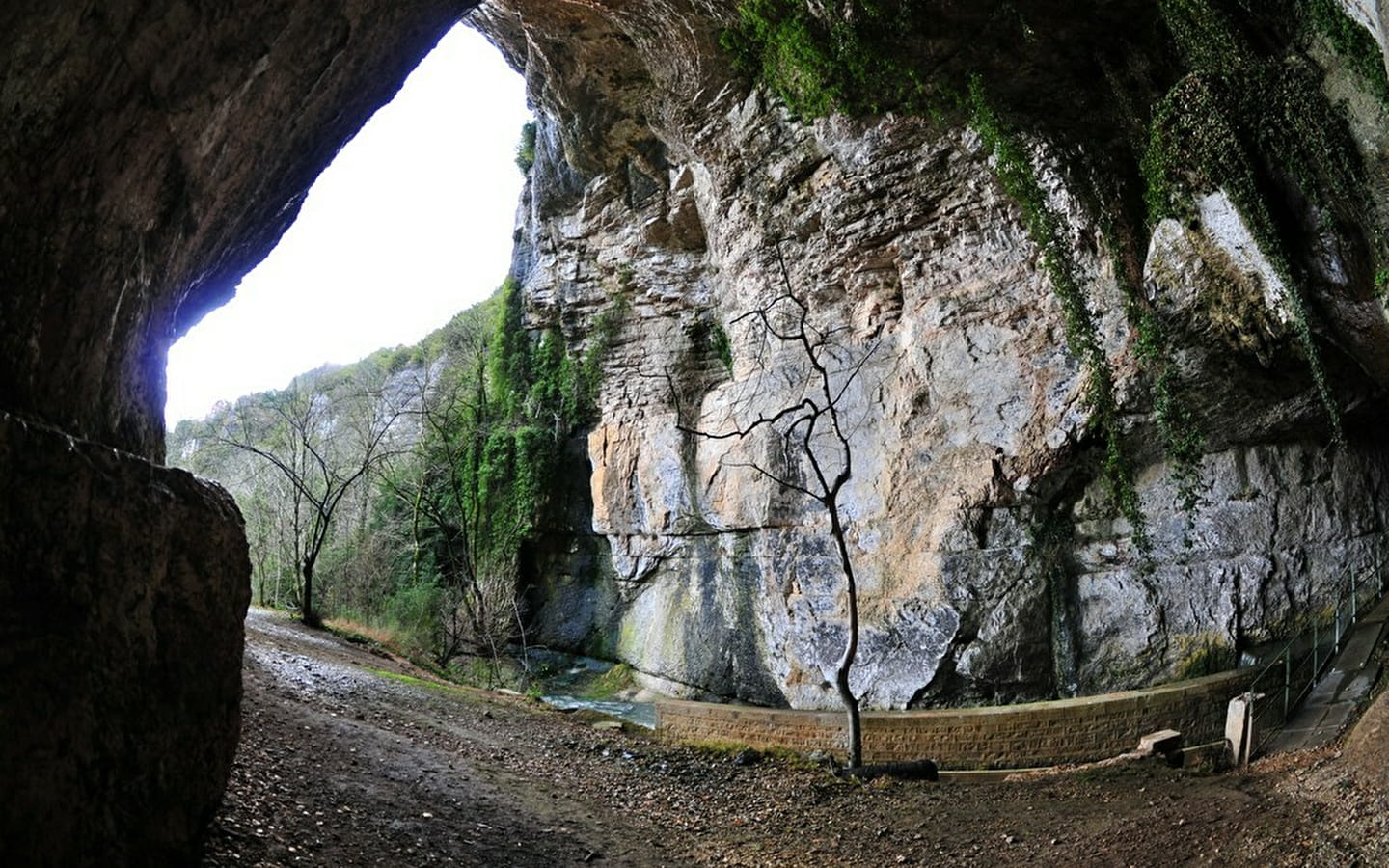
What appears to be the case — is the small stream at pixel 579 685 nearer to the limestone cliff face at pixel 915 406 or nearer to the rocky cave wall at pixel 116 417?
the limestone cliff face at pixel 915 406

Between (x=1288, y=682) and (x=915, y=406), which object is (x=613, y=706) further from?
(x=1288, y=682)

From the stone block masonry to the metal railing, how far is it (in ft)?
1.14

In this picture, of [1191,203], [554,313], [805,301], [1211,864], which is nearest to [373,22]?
[1211,864]

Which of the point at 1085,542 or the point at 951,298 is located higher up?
the point at 951,298

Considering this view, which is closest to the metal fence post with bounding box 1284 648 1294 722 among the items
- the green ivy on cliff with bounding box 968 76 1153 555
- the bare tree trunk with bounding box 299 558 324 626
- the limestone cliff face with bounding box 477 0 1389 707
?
the limestone cliff face with bounding box 477 0 1389 707

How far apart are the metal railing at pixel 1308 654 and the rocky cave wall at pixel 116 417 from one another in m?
9.52

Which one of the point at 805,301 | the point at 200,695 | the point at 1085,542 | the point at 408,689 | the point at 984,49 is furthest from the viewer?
the point at 805,301

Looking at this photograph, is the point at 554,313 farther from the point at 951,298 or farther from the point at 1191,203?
the point at 1191,203

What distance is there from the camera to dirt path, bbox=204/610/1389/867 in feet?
17.2

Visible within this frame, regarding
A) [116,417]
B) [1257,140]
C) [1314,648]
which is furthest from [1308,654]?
[116,417]

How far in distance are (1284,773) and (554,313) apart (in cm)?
1675

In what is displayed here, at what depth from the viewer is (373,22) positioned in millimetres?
4934

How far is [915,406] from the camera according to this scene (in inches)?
533

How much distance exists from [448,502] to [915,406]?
12.6 meters
